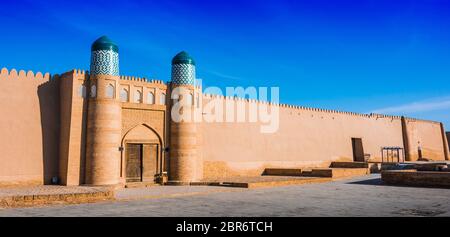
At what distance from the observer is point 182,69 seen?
15.5 meters

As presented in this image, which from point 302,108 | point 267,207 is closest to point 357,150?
point 302,108

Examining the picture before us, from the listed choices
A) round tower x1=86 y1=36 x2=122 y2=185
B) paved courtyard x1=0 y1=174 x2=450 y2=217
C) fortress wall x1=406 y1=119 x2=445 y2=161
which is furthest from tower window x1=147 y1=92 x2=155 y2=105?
fortress wall x1=406 y1=119 x2=445 y2=161

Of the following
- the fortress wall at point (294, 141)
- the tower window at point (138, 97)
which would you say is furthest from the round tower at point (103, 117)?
the fortress wall at point (294, 141)

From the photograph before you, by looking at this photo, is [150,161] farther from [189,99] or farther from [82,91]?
[82,91]

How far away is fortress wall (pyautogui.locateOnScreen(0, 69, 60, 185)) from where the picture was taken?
12.0 metres

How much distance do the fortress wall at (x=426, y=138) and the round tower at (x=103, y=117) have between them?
26.6 m

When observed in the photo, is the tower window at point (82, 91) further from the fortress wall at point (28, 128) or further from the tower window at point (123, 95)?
the tower window at point (123, 95)

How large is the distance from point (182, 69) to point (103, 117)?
3.89m

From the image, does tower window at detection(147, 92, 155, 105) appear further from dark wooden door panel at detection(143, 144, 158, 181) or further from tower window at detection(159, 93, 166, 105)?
dark wooden door panel at detection(143, 144, 158, 181)

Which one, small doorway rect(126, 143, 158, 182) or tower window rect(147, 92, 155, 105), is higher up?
tower window rect(147, 92, 155, 105)

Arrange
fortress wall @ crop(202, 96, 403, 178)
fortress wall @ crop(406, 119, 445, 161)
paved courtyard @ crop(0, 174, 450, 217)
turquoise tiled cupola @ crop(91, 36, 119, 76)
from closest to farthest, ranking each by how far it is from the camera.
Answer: paved courtyard @ crop(0, 174, 450, 217) < turquoise tiled cupola @ crop(91, 36, 119, 76) < fortress wall @ crop(202, 96, 403, 178) < fortress wall @ crop(406, 119, 445, 161)

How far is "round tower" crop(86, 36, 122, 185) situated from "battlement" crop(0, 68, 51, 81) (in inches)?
61.4
